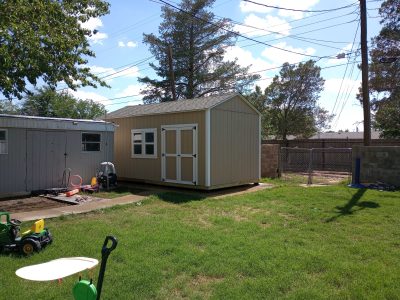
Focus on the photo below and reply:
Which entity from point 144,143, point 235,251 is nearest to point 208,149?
point 144,143

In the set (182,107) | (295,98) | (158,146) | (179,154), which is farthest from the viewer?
(295,98)

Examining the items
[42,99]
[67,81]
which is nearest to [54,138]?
[67,81]

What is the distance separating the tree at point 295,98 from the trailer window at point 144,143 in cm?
2043

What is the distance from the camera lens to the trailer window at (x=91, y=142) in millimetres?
12852

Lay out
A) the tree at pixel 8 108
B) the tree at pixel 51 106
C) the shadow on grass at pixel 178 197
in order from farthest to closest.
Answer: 1. the tree at pixel 8 108
2. the tree at pixel 51 106
3. the shadow on grass at pixel 178 197

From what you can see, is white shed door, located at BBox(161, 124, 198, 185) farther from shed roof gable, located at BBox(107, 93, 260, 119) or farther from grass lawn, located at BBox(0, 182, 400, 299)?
grass lawn, located at BBox(0, 182, 400, 299)

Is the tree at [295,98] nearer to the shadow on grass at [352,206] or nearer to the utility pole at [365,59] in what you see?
the utility pole at [365,59]

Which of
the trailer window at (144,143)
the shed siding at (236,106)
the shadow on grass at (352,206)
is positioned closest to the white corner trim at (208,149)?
the shed siding at (236,106)

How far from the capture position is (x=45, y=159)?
11.7 m

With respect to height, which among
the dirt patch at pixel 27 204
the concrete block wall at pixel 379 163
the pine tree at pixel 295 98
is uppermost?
the pine tree at pixel 295 98

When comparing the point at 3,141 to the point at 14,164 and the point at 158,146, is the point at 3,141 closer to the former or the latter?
the point at 14,164

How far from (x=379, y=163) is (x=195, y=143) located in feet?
21.4

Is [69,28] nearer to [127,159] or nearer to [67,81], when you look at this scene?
[67,81]

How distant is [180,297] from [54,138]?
30.9 ft
